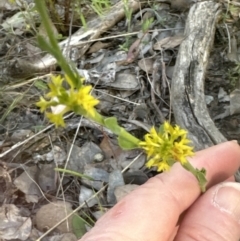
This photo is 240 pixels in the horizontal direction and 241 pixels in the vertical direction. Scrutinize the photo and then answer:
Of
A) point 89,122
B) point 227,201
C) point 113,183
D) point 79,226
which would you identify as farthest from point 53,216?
point 227,201

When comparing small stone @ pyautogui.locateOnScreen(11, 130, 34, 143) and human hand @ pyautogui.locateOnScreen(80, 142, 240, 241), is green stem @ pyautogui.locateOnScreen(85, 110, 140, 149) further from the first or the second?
small stone @ pyautogui.locateOnScreen(11, 130, 34, 143)

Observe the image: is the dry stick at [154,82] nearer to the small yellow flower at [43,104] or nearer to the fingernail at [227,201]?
the fingernail at [227,201]

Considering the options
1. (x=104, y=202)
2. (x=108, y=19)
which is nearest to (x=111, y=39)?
(x=108, y=19)

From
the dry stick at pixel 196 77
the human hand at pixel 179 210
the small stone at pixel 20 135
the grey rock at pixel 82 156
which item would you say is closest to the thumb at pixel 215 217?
the human hand at pixel 179 210

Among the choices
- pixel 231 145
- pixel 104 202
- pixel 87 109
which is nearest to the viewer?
pixel 87 109

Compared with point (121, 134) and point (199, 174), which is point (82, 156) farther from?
point (121, 134)

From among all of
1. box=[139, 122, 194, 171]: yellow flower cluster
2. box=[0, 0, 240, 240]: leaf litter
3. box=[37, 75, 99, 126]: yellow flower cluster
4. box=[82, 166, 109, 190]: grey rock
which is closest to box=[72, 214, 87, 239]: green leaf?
box=[0, 0, 240, 240]: leaf litter

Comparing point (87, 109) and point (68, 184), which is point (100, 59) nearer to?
point (68, 184)
